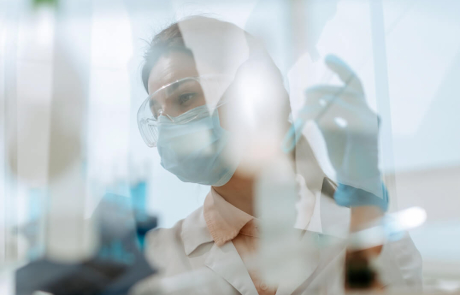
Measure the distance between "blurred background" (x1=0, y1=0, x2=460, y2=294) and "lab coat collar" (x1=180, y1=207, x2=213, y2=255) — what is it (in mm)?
33

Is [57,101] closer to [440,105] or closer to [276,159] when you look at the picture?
[276,159]

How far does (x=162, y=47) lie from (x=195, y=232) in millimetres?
537

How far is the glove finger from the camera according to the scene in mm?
911

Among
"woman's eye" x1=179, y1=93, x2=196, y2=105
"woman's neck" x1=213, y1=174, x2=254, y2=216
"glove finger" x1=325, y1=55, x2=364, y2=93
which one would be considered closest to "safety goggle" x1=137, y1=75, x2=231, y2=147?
"woman's eye" x1=179, y1=93, x2=196, y2=105

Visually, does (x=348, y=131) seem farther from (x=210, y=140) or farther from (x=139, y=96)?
(x=139, y=96)

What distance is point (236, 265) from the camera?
2.94ft

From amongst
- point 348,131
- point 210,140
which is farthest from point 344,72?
point 210,140

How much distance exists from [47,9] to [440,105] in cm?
113

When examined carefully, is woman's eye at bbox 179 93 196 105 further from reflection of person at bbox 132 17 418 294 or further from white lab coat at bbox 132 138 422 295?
white lab coat at bbox 132 138 422 295

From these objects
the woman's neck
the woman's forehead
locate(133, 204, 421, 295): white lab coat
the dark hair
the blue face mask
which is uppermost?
the dark hair

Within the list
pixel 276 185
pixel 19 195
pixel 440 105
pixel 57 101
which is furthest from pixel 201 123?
pixel 440 105

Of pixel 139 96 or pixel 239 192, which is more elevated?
pixel 139 96

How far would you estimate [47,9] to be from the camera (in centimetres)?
91


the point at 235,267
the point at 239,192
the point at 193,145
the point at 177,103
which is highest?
the point at 177,103
